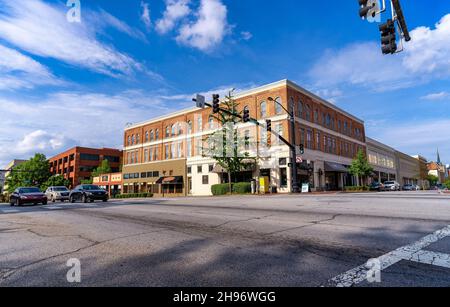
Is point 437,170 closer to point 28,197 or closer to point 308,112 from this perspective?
point 308,112

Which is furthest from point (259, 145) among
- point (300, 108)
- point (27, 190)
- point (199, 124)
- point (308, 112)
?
point (27, 190)

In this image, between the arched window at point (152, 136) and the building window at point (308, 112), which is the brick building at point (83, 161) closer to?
the arched window at point (152, 136)

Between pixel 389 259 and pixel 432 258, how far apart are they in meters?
0.59

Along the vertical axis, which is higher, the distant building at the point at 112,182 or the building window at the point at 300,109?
the building window at the point at 300,109

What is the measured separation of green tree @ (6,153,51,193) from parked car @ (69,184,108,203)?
239 feet

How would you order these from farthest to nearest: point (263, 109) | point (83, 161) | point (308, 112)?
point (83, 161) → point (308, 112) → point (263, 109)

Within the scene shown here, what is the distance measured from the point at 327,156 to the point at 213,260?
40.6 meters

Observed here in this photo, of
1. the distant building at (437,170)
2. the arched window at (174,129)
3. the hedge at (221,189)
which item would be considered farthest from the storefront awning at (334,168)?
the distant building at (437,170)

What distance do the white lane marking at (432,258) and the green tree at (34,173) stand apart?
318 feet

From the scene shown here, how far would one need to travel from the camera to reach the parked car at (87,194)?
71.2 feet

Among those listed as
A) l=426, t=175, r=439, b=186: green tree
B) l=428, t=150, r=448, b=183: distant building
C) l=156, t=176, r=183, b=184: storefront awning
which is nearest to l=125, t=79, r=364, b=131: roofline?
l=156, t=176, r=183, b=184: storefront awning

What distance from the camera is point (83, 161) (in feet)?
268

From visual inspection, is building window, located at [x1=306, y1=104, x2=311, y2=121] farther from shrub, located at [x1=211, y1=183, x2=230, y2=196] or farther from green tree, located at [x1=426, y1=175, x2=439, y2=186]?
green tree, located at [x1=426, y1=175, x2=439, y2=186]
